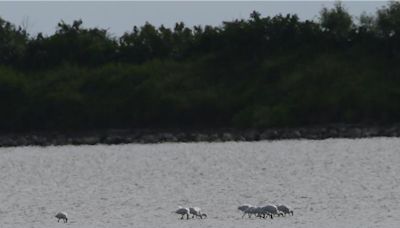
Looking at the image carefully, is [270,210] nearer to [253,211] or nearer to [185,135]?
[253,211]

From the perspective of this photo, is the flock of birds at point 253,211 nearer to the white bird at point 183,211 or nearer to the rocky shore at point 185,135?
the white bird at point 183,211

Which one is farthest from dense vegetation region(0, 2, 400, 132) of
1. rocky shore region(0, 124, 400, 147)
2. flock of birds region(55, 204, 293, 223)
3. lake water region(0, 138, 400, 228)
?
flock of birds region(55, 204, 293, 223)

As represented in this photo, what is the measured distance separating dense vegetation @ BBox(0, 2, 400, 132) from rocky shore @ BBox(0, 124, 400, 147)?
2.68 ft

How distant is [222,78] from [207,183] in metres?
29.4

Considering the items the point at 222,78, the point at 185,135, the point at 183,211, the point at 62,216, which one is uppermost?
the point at 222,78

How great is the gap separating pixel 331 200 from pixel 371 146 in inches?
791

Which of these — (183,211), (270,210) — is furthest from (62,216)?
(270,210)

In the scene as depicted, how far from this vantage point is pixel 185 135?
59.9 m

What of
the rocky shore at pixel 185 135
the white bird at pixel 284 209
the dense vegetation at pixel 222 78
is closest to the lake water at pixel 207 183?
the white bird at pixel 284 209

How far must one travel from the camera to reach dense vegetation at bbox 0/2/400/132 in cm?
6053

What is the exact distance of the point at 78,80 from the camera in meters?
66.2

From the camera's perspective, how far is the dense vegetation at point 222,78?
60.5 m

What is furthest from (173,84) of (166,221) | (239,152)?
Result: (166,221)

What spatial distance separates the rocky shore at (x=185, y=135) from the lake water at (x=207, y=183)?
1.98m
